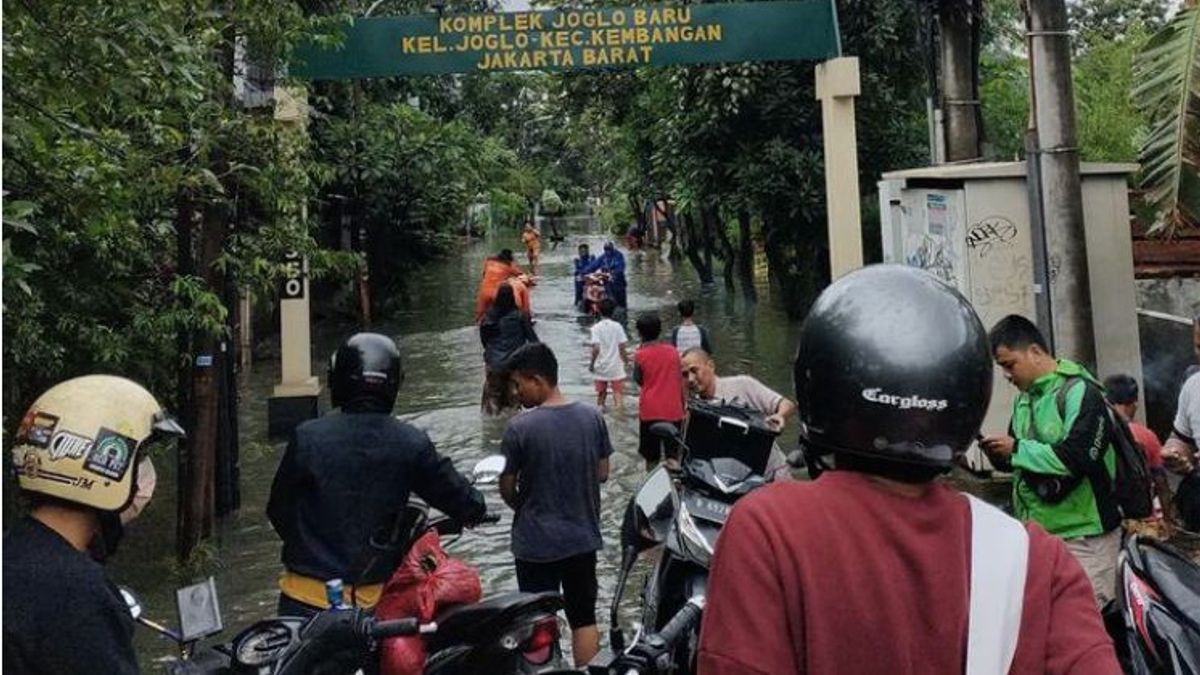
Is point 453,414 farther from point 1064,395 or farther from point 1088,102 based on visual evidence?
point 1088,102

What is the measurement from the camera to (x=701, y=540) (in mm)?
4637

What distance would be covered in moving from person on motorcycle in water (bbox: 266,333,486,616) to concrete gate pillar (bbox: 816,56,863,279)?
8.45 m

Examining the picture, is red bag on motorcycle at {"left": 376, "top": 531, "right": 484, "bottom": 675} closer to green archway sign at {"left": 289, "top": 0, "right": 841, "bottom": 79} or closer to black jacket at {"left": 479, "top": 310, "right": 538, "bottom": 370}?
black jacket at {"left": 479, "top": 310, "right": 538, "bottom": 370}

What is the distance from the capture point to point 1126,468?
184 inches

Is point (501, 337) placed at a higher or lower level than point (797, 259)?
lower

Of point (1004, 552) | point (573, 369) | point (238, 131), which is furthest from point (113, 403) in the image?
point (573, 369)

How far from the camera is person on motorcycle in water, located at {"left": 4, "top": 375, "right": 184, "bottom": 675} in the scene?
2.38m

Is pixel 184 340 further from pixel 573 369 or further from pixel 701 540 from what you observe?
pixel 573 369

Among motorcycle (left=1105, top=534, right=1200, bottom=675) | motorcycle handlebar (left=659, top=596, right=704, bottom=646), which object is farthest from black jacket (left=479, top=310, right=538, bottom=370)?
motorcycle (left=1105, top=534, right=1200, bottom=675)

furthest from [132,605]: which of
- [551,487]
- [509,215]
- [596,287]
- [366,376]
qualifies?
[509,215]

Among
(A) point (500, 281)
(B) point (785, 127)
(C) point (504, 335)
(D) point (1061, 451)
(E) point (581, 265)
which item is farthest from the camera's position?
(E) point (581, 265)

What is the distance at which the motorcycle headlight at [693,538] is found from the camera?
459 centimetres

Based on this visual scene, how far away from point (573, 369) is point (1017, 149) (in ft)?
31.4

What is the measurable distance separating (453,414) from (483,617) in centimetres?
930
